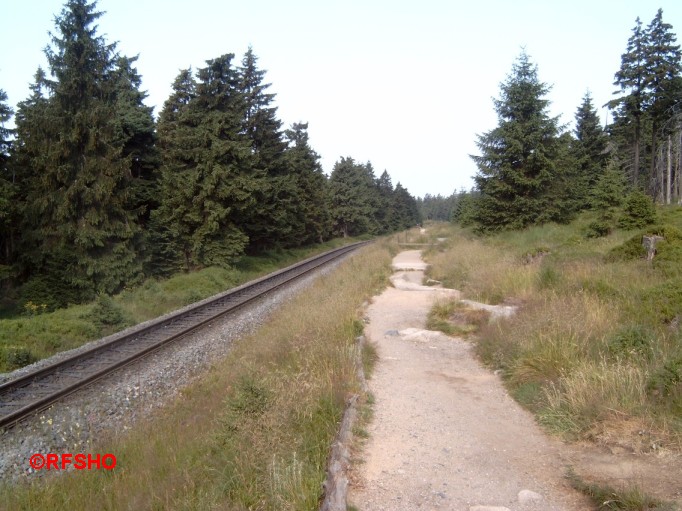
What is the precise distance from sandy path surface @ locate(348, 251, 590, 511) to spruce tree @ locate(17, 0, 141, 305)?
17.2 m

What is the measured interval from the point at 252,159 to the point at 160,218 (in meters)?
5.88

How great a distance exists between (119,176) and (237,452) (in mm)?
19512

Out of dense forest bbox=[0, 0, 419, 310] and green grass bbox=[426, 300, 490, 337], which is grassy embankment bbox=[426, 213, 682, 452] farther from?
dense forest bbox=[0, 0, 419, 310]

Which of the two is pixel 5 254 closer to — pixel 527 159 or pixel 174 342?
pixel 174 342

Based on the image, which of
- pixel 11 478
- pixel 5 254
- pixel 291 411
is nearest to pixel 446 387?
pixel 291 411

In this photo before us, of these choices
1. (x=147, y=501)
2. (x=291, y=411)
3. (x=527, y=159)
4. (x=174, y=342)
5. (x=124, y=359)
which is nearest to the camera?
(x=147, y=501)

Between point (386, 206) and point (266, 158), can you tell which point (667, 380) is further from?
point (386, 206)

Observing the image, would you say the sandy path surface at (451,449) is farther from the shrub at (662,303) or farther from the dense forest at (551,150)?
the dense forest at (551,150)

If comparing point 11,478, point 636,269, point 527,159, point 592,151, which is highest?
point 592,151

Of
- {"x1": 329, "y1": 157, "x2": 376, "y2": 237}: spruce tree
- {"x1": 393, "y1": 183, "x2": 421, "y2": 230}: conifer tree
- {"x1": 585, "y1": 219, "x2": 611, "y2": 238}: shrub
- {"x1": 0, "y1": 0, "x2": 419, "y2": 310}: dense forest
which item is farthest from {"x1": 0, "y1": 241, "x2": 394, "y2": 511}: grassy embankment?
{"x1": 393, "y1": 183, "x2": 421, "y2": 230}: conifer tree

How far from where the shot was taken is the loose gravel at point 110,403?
21.5 feet

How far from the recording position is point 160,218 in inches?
1017

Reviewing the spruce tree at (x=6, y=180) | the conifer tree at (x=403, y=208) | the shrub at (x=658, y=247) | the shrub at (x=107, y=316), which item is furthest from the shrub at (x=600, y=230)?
the conifer tree at (x=403, y=208)

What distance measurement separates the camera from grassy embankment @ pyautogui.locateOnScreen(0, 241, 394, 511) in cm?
409
